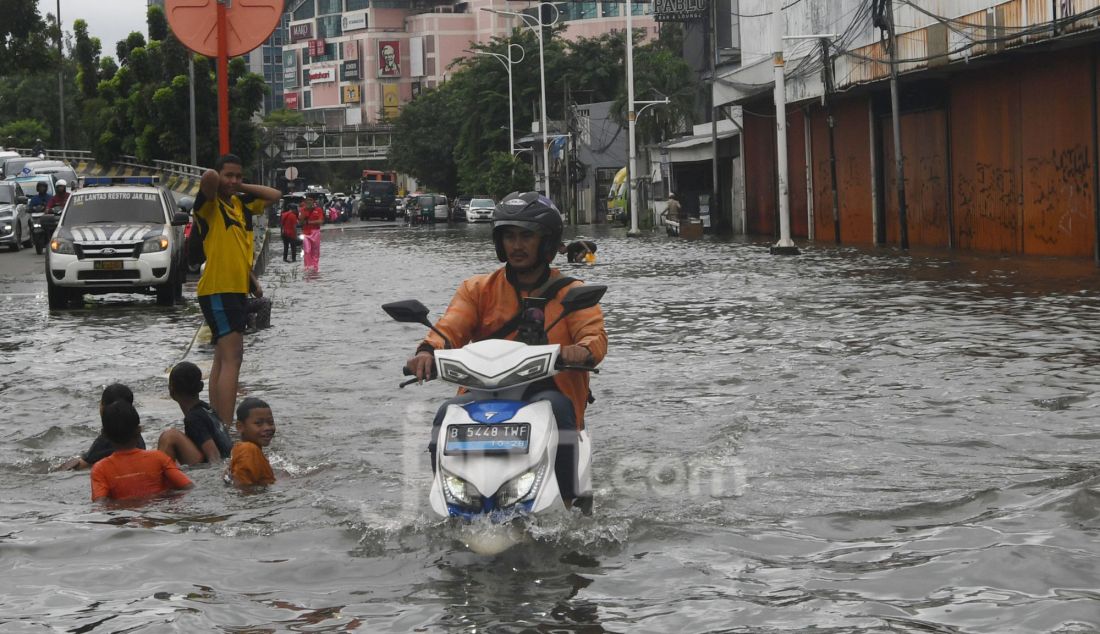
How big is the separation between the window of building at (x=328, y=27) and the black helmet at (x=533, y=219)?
540 ft

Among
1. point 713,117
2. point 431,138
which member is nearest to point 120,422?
point 713,117

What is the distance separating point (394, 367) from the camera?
1334 centimetres

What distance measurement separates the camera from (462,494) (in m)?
5.66

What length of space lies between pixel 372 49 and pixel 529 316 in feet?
517

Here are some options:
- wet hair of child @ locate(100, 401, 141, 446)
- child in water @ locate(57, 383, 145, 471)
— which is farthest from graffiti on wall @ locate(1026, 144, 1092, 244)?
wet hair of child @ locate(100, 401, 141, 446)

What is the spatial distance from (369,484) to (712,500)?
1.80 meters

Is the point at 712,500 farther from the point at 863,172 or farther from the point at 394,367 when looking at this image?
the point at 863,172

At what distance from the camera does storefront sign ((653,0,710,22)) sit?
65.3m

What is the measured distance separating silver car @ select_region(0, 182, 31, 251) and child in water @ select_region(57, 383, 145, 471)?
29456 millimetres

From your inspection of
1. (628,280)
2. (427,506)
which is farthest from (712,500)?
(628,280)

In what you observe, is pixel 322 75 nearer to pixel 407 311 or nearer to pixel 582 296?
pixel 407 311

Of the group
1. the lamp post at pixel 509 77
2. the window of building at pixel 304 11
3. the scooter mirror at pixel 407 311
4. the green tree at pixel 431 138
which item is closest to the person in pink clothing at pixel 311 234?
the scooter mirror at pixel 407 311

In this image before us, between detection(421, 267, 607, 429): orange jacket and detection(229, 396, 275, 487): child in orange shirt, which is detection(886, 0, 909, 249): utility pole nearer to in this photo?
detection(229, 396, 275, 487): child in orange shirt

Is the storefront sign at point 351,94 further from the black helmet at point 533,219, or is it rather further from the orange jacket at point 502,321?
the black helmet at point 533,219
